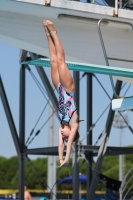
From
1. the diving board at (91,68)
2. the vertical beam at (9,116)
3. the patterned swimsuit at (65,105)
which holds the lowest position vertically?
the patterned swimsuit at (65,105)

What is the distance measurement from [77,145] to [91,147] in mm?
808

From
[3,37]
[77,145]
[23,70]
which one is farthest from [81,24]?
[23,70]

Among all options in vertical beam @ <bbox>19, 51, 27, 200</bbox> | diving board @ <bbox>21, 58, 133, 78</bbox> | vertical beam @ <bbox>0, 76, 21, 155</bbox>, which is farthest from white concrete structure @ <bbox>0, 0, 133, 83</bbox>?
vertical beam @ <bbox>0, 76, 21, 155</bbox>

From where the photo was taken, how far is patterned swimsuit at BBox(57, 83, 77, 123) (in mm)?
8383

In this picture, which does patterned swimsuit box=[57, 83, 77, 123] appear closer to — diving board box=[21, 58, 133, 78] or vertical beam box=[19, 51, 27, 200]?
diving board box=[21, 58, 133, 78]

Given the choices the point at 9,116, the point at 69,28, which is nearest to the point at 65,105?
the point at 69,28

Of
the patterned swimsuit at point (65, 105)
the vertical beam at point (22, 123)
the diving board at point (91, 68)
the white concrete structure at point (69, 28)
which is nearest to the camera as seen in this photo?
the patterned swimsuit at point (65, 105)

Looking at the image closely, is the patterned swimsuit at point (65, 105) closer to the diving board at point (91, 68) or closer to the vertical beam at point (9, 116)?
the diving board at point (91, 68)

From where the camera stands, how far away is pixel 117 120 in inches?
1955

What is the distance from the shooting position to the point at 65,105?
8.52m

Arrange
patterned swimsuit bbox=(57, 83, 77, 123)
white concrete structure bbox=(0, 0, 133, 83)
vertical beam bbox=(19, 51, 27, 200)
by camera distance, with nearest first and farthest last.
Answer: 1. patterned swimsuit bbox=(57, 83, 77, 123)
2. white concrete structure bbox=(0, 0, 133, 83)
3. vertical beam bbox=(19, 51, 27, 200)

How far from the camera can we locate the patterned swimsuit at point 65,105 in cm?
838

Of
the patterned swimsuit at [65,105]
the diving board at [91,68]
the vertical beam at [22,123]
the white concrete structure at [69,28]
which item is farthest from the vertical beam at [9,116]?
the patterned swimsuit at [65,105]

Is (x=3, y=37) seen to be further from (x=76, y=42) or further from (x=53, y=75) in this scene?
(x=53, y=75)
